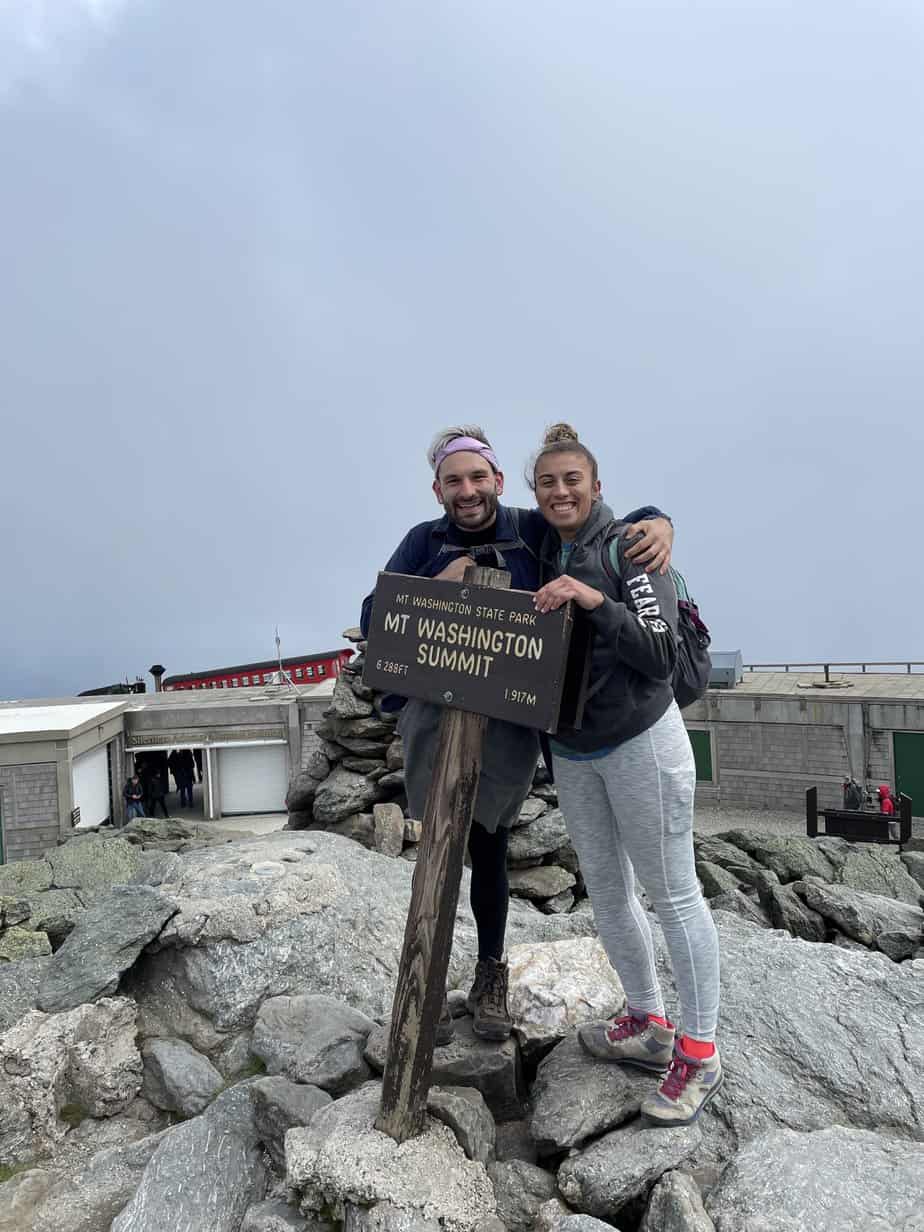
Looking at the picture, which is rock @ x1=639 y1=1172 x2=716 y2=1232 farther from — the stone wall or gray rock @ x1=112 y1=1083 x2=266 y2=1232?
the stone wall

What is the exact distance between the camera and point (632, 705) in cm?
335

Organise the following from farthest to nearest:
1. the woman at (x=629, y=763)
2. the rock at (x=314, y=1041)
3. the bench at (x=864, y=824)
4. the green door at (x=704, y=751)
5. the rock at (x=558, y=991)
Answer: the green door at (x=704, y=751) < the bench at (x=864, y=824) < the rock at (x=558, y=991) < the rock at (x=314, y=1041) < the woman at (x=629, y=763)

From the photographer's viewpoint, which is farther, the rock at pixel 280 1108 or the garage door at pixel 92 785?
the garage door at pixel 92 785

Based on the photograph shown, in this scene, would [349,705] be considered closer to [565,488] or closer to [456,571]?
[456,571]

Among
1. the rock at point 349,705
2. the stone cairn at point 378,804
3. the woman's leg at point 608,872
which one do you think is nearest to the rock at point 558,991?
the woman's leg at point 608,872

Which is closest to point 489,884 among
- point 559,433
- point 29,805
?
point 559,433

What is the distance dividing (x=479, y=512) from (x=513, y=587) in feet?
1.24

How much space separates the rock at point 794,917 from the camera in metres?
9.00

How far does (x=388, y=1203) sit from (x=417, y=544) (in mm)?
2827

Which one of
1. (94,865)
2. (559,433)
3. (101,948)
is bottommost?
(94,865)

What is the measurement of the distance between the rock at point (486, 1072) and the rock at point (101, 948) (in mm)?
2212

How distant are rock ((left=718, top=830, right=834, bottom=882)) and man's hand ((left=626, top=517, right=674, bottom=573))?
11052mm

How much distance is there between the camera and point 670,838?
3.46 meters

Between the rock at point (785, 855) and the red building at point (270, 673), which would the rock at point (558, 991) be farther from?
the red building at point (270, 673)
